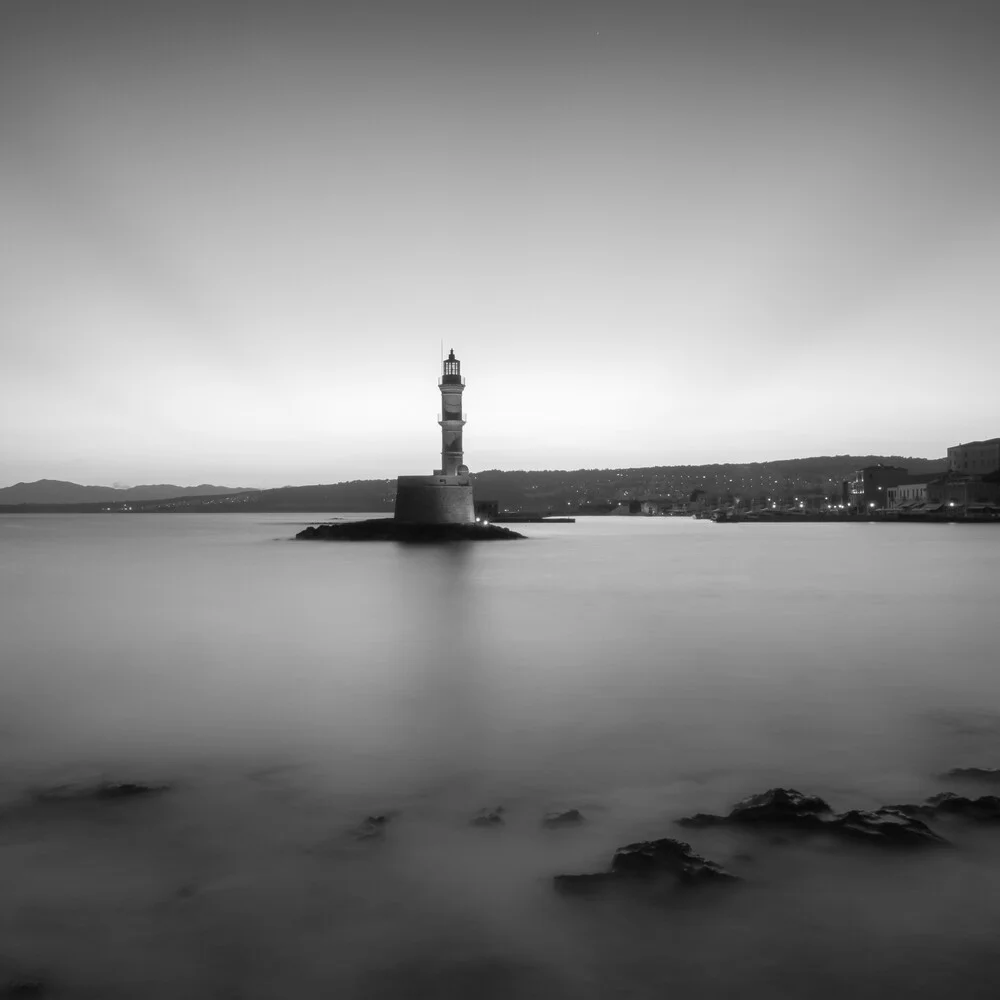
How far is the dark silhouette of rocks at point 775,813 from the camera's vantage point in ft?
14.0

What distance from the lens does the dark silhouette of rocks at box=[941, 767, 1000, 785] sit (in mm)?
5156

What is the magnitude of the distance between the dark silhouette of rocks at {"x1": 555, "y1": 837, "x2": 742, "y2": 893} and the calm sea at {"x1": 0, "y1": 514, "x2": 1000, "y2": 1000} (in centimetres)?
12

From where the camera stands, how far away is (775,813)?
432 cm

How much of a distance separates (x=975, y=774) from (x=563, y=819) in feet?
10.1

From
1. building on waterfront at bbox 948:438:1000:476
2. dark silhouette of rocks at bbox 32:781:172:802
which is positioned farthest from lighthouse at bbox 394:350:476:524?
building on waterfront at bbox 948:438:1000:476

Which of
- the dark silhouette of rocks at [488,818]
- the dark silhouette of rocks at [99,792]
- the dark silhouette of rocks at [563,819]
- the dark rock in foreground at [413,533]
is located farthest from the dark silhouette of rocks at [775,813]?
the dark rock in foreground at [413,533]

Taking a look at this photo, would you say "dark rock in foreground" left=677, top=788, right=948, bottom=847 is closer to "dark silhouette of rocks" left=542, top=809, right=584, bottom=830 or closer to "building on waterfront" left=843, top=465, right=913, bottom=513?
"dark silhouette of rocks" left=542, top=809, right=584, bottom=830

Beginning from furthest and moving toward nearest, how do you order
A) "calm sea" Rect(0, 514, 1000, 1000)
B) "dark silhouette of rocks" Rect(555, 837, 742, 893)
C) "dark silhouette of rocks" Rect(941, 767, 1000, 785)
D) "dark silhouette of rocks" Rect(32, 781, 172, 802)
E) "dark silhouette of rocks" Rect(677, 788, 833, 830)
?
"dark silhouette of rocks" Rect(941, 767, 1000, 785) → "dark silhouette of rocks" Rect(32, 781, 172, 802) → "dark silhouette of rocks" Rect(677, 788, 833, 830) → "dark silhouette of rocks" Rect(555, 837, 742, 893) → "calm sea" Rect(0, 514, 1000, 1000)

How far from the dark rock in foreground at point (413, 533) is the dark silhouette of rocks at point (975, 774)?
35822 millimetres

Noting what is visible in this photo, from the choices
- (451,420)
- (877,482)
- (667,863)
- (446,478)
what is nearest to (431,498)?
(446,478)

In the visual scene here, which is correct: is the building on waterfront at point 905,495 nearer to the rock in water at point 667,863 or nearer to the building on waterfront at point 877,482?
the building on waterfront at point 877,482

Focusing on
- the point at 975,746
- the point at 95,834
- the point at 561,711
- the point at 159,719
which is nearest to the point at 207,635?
the point at 159,719

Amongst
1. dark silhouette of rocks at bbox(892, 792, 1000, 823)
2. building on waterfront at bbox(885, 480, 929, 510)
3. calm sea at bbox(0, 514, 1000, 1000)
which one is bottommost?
calm sea at bbox(0, 514, 1000, 1000)

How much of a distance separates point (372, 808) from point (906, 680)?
690 cm
